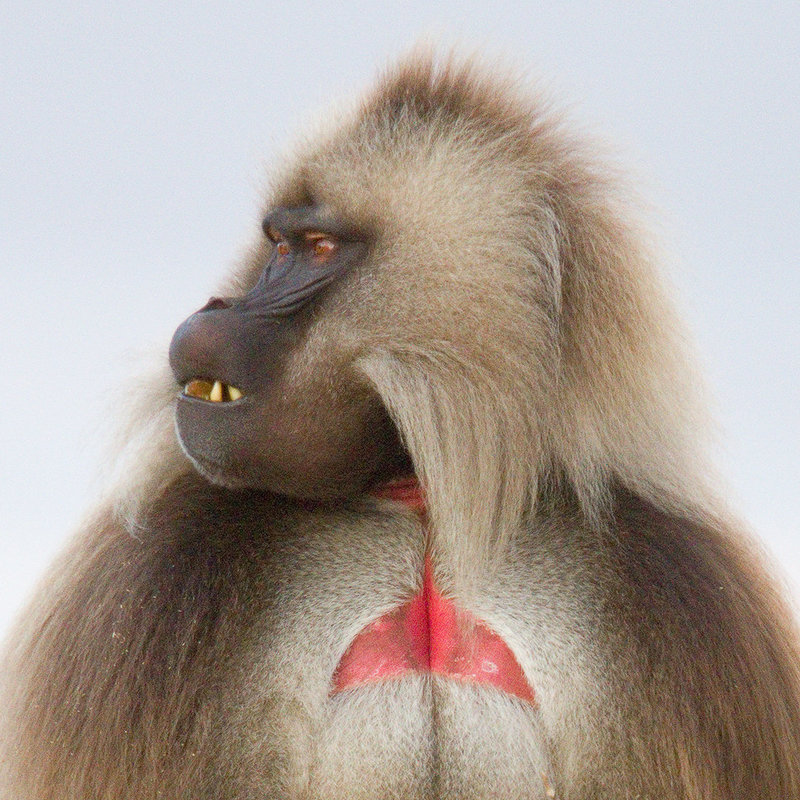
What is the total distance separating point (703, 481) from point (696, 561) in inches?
13.2

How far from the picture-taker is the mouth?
3.01 m

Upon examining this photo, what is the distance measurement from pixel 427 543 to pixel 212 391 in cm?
64

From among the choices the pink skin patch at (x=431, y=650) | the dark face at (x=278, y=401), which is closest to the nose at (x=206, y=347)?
the dark face at (x=278, y=401)

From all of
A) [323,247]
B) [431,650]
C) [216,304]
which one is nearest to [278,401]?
[216,304]

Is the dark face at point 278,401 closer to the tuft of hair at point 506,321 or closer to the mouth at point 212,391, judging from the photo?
the mouth at point 212,391

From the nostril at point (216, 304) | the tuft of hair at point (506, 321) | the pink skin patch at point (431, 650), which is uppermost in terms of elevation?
the nostril at point (216, 304)

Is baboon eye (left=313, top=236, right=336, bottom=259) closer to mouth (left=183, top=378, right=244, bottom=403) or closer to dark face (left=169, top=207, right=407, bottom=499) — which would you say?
dark face (left=169, top=207, right=407, bottom=499)

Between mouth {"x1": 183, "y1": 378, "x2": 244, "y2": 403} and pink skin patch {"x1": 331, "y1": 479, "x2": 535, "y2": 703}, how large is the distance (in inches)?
24.7

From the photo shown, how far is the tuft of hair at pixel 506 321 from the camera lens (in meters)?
3.03

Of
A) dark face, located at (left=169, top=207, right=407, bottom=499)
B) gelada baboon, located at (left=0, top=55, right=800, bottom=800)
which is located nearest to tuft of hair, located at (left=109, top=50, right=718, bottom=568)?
gelada baboon, located at (left=0, top=55, right=800, bottom=800)

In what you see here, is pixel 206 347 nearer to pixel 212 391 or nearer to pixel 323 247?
pixel 212 391

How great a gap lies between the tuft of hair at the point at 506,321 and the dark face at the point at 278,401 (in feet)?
0.40

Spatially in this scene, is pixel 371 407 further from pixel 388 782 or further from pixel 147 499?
pixel 388 782

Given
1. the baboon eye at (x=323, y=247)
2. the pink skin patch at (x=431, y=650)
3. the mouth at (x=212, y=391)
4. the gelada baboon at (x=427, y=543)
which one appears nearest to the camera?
the gelada baboon at (x=427, y=543)
